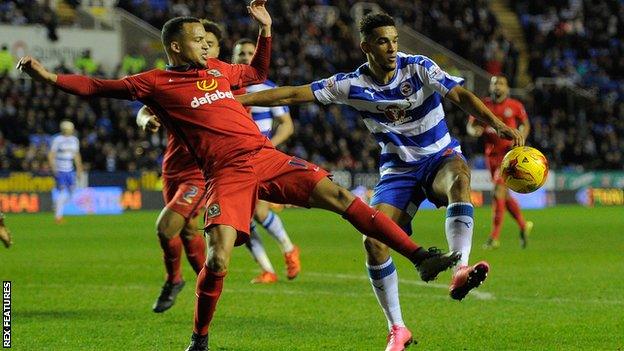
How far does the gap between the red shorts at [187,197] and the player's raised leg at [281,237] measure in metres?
2.45

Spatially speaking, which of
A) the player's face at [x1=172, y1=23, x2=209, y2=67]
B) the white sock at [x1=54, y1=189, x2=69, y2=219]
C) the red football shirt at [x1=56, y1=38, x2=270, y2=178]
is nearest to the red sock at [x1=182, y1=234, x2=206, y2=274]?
the red football shirt at [x1=56, y1=38, x2=270, y2=178]

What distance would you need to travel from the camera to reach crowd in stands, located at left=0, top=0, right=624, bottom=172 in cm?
2759

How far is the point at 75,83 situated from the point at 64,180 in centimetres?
1816

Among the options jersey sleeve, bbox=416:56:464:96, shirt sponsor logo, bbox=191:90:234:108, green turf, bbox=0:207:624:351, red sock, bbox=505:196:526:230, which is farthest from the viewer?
red sock, bbox=505:196:526:230

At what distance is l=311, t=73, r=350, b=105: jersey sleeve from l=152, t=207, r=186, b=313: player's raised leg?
2.09 m

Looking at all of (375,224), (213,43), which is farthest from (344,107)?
(375,224)

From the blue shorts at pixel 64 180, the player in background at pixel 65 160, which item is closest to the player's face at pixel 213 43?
the player in background at pixel 65 160

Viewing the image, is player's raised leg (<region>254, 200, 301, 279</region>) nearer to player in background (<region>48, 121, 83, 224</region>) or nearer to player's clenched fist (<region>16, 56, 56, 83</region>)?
player's clenched fist (<region>16, 56, 56, 83</region>)

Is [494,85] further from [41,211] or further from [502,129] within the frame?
[41,211]

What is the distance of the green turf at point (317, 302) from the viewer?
7750 millimetres

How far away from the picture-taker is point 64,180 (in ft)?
80.5

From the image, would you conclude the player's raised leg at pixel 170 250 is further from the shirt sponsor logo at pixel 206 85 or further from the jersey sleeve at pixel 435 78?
the jersey sleeve at pixel 435 78

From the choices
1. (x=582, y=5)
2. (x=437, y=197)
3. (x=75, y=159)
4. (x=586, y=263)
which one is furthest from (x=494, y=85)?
(x=582, y=5)

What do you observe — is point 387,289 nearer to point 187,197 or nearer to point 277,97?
point 277,97
